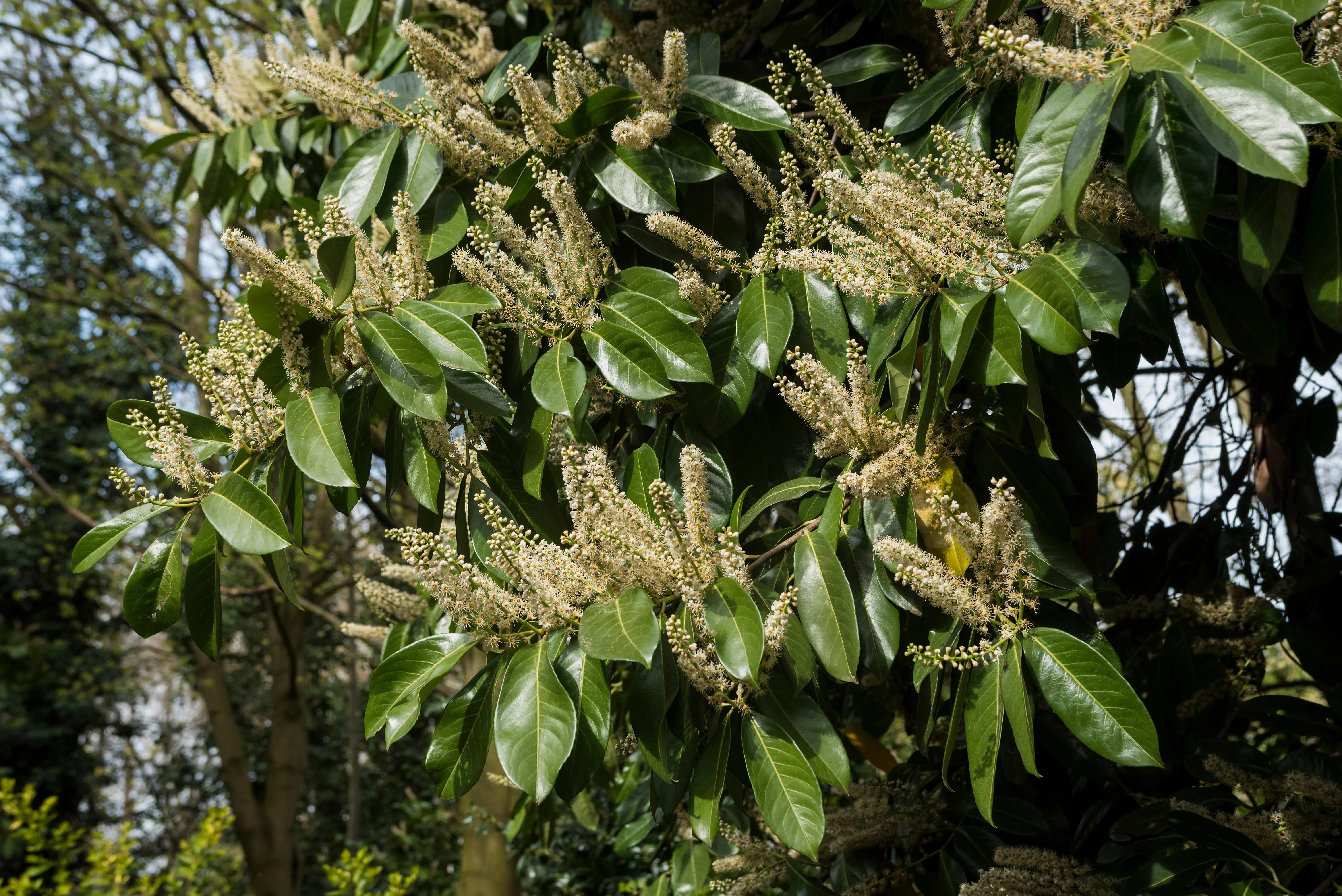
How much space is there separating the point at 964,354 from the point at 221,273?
6.94 metres

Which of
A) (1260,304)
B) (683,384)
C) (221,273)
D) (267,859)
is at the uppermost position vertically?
(221,273)

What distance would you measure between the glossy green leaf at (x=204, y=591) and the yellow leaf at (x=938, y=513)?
0.98m

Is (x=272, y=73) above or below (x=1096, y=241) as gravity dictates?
above

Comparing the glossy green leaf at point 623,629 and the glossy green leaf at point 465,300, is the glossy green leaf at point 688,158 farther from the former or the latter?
the glossy green leaf at point 623,629

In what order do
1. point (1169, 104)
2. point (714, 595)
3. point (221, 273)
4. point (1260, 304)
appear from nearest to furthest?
point (1169, 104), point (714, 595), point (1260, 304), point (221, 273)

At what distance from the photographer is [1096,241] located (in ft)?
3.86

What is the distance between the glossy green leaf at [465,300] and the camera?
1.33 meters

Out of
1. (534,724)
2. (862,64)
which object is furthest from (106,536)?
(862,64)

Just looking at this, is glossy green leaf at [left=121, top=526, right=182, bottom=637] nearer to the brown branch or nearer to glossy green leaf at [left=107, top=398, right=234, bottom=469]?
glossy green leaf at [left=107, top=398, right=234, bottom=469]

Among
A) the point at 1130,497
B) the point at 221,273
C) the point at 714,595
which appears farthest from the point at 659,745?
the point at 221,273

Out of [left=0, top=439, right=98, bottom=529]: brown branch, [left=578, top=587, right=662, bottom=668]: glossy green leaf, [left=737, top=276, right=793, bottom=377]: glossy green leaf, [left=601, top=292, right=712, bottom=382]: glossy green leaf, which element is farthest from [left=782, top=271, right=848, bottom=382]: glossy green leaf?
[left=0, top=439, right=98, bottom=529]: brown branch

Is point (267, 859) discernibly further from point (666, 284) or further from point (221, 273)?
point (666, 284)

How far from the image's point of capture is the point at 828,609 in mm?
1182

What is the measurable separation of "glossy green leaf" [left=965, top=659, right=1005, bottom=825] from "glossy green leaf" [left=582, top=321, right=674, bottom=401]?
0.56 m
